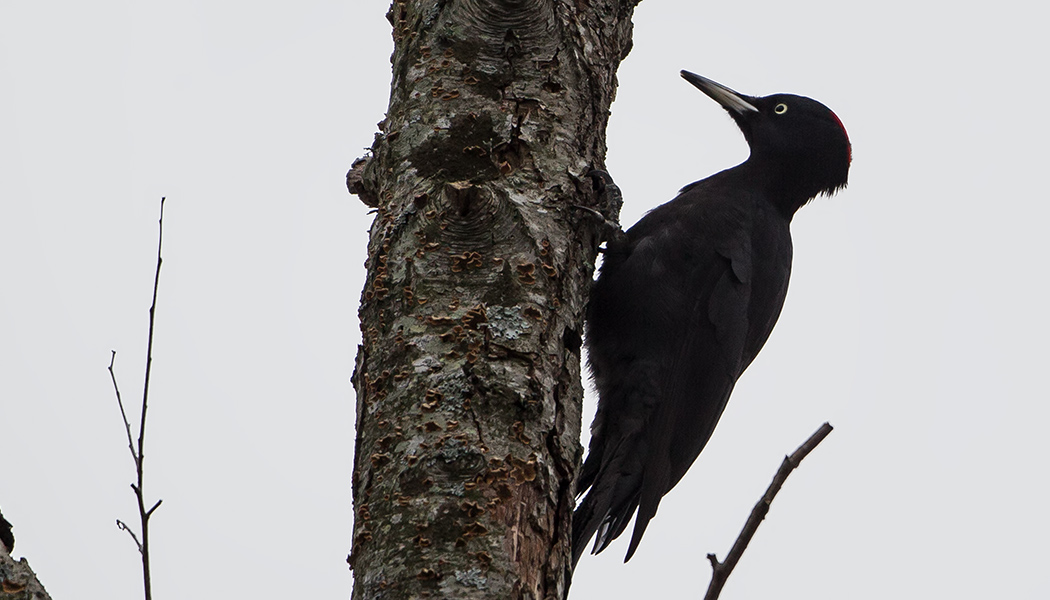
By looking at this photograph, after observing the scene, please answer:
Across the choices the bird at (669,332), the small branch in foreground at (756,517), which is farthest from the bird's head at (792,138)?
the small branch in foreground at (756,517)

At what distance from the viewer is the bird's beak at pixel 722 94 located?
455 centimetres

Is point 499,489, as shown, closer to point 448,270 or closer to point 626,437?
point 448,270

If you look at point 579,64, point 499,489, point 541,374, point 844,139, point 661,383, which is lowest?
point 499,489

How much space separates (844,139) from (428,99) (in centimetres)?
262

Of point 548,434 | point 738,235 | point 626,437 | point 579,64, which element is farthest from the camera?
point 738,235

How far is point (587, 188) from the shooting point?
8.27 feet

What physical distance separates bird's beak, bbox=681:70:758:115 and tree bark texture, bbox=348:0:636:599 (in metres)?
1.84

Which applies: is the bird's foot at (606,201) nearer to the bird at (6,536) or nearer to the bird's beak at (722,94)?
the bird at (6,536)

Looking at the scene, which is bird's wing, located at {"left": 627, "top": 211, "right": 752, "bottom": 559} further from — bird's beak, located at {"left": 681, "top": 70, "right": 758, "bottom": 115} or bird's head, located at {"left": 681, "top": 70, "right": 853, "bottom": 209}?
bird's beak, located at {"left": 681, "top": 70, "right": 758, "bottom": 115}

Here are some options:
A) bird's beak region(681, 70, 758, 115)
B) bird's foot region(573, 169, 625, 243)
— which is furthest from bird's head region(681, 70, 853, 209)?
bird's foot region(573, 169, 625, 243)

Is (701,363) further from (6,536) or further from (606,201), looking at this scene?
(6,536)

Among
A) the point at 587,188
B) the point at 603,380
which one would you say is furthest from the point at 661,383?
the point at 587,188

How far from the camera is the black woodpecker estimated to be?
5.46 ft

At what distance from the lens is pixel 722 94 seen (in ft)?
15.1
